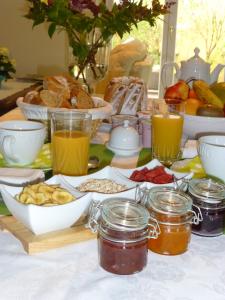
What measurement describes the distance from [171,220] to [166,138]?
49cm

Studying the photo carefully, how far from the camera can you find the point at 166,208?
2.03ft

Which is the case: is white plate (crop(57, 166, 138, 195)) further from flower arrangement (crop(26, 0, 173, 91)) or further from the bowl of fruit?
flower arrangement (crop(26, 0, 173, 91))

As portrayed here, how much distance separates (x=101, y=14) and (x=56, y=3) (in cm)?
14

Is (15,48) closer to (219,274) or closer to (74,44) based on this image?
(74,44)

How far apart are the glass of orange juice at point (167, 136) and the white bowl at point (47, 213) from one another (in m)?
0.46

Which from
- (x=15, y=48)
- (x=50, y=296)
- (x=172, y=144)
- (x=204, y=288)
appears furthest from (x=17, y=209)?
(x=15, y=48)

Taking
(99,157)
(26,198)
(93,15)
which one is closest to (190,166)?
(99,157)

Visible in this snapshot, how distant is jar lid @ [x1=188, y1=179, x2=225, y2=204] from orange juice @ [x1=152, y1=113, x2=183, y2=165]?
37cm

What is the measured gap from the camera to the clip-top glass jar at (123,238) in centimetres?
56

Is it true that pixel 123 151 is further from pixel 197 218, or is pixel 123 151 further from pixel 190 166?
pixel 197 218

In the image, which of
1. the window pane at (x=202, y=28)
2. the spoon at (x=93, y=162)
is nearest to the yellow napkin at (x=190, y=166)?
the spoon at (x=93, y=162)

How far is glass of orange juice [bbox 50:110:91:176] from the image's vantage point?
0.92m

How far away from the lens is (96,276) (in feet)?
1.87

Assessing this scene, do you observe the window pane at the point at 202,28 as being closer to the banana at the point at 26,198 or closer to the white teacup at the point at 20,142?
the white teacup at the point at 20,142
